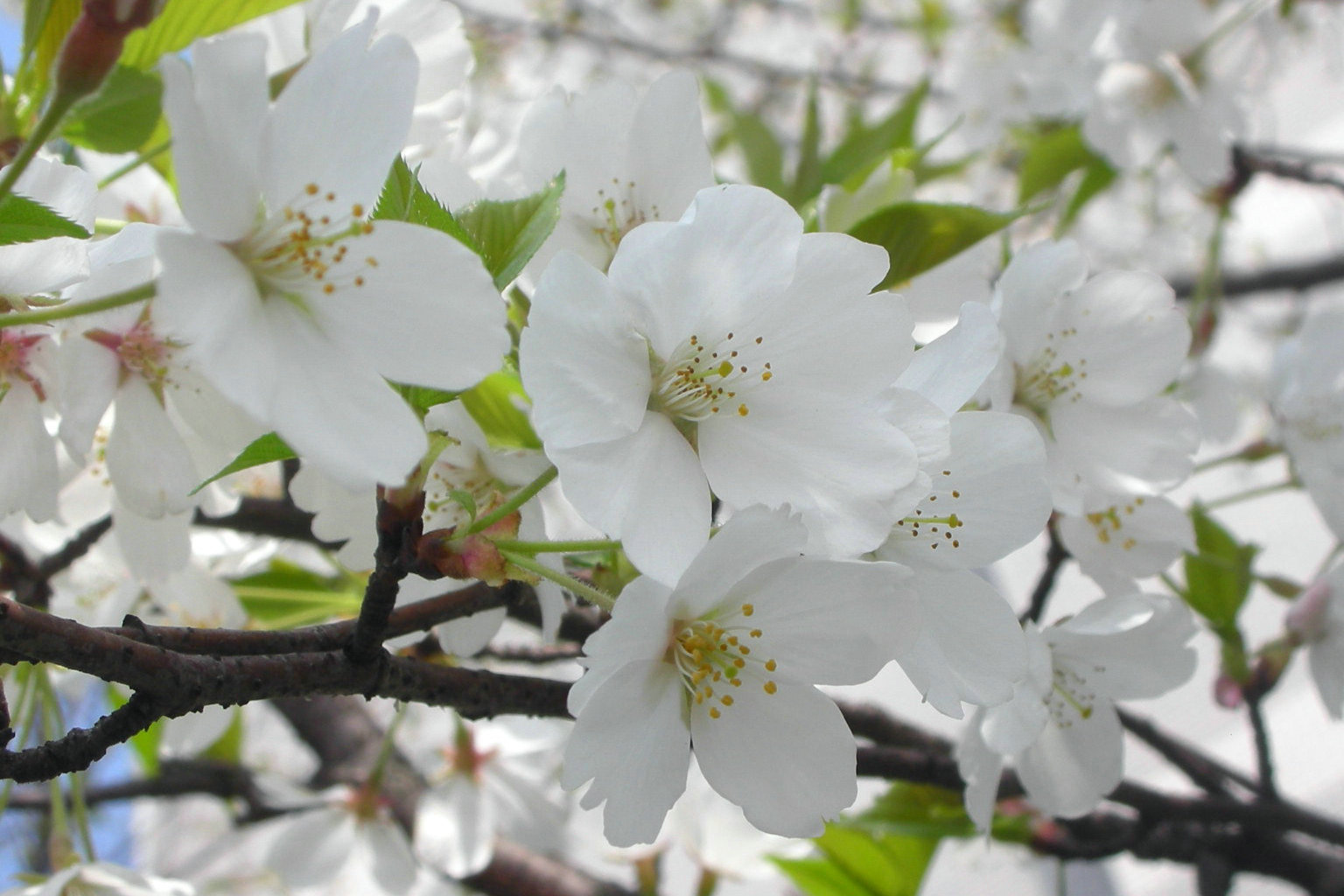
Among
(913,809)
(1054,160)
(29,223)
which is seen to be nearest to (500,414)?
(29,223)

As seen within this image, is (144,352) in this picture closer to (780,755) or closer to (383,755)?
(780,755)

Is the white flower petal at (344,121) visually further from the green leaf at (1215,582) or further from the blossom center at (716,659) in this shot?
the green leaf at (1215,582)

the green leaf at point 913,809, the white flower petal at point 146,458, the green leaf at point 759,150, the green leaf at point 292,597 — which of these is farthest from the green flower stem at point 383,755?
the green leaf at point 759,150

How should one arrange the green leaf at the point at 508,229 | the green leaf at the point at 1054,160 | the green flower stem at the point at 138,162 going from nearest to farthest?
the green leaf at the point at 508,229, the green flower stem at the point at 138,162, the green leaf at the point at 1054,160

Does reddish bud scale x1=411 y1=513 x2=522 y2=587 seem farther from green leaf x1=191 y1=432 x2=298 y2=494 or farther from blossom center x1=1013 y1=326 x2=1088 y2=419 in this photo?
blossom center x1=1013 y1=326 x2=1088 y2=419

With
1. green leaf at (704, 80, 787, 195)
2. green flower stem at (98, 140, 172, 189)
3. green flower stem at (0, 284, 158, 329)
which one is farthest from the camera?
green leaf at (704, 80, 787, 195)

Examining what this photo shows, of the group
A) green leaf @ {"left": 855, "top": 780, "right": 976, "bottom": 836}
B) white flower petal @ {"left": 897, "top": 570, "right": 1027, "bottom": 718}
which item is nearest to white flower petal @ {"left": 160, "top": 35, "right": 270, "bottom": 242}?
white flower petal @ {"left": 897, "top": 570, "right": 1027, "bottom": 718}
